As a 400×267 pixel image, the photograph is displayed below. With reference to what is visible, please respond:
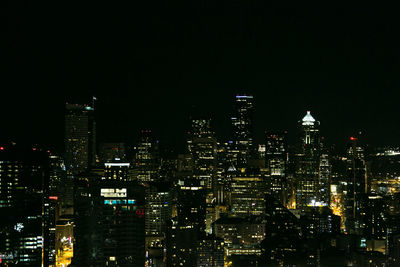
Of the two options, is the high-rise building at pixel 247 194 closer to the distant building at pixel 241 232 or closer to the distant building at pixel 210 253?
the distant building at pixel 241 232

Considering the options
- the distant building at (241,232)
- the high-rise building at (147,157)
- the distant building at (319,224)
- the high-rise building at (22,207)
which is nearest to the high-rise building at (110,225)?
the high-rise building at (22,207)

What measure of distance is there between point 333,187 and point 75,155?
10.6m

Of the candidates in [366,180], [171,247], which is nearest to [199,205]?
[171,247]

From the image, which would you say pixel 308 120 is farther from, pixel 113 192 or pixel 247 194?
pixel 113 192

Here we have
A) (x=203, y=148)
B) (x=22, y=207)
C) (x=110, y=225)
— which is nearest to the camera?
(x=110, y=225)

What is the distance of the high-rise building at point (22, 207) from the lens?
1231 centimetres

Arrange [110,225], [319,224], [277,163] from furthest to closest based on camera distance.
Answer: [277,163] < [319,224] < [110,225]

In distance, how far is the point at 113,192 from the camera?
41.0ft

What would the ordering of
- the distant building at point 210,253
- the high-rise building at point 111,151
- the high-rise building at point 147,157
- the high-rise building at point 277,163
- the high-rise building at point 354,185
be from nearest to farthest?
1. the distant building at point 210,253
2. the high-rise building at point 354,185
3. the high-rise building at point 111,151
4. the high-rise building at point 147,157
5. the high-rise building at point 277,163

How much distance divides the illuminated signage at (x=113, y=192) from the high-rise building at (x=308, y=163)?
13157mm

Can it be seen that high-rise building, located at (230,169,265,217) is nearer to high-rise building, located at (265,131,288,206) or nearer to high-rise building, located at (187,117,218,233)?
high-rise building, located at (187,117,218,233)

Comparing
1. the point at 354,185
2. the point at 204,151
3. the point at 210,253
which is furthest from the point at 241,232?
the point at 204,151

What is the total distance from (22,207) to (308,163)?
16526 millimetres

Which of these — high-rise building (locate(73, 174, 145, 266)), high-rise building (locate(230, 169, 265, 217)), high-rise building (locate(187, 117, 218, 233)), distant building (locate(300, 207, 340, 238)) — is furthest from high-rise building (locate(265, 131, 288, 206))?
high-rise building (locate(73, 174, 145, 266))
